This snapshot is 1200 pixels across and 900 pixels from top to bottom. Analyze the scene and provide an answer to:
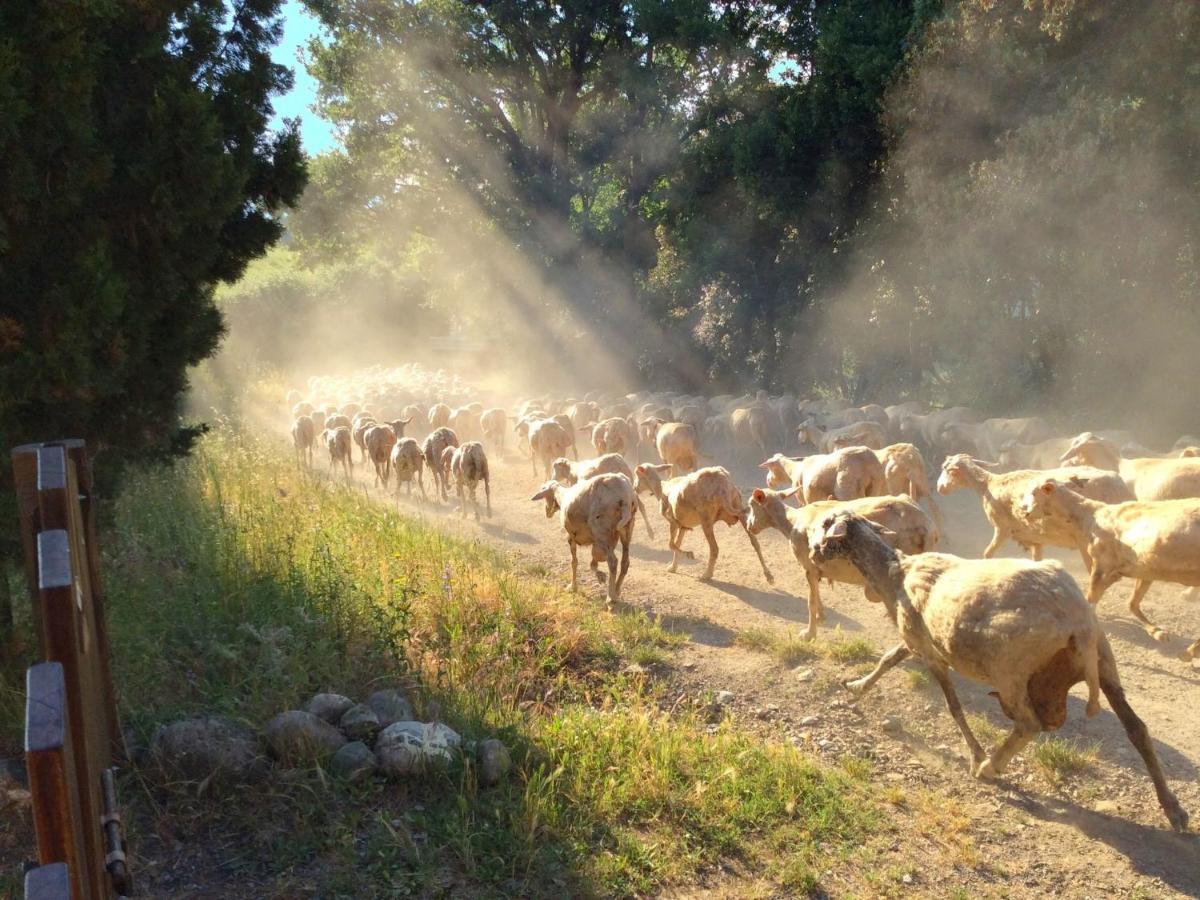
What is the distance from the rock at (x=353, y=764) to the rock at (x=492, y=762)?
584mm

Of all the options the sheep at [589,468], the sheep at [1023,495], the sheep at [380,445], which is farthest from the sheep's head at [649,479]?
the sheep at [380,445]

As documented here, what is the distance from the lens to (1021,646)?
5020 mm

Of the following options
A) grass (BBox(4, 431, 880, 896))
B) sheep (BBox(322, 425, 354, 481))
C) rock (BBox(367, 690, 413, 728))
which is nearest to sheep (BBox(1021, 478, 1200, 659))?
grass (BBox(4, 431, 880, 896))

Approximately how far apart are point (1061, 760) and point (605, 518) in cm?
481

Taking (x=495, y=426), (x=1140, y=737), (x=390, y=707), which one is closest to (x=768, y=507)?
(x=1140, y=737)

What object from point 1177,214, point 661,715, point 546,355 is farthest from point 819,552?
point 546,355

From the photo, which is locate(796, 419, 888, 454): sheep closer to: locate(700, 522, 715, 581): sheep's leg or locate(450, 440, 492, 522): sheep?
locate(700, 522, 715, 581): sheep's leg

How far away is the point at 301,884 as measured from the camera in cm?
411

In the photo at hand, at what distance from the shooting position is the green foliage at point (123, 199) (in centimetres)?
469

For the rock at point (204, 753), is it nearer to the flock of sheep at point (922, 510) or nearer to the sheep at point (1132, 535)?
the flock of sheep at point (922, 510)

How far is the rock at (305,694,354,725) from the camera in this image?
5.36 m

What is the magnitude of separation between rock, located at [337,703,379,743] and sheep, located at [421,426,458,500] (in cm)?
1027

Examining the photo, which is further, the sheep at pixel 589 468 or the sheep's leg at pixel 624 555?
the sheep at pixel 589 468

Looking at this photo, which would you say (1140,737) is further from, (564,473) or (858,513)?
(564,473)
